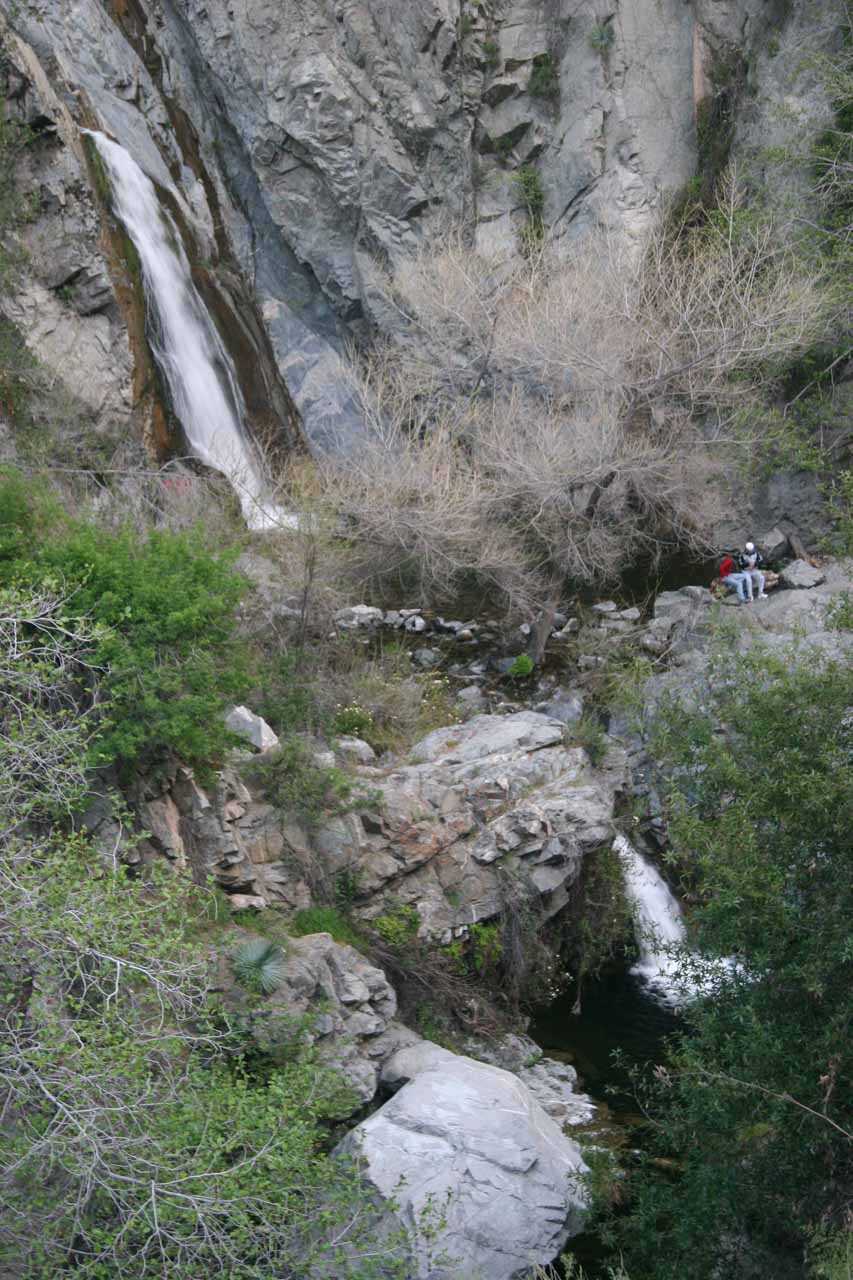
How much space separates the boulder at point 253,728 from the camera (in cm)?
1105

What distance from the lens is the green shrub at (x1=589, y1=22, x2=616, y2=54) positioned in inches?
884

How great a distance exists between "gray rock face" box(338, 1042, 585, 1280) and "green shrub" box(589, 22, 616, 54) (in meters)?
20.8

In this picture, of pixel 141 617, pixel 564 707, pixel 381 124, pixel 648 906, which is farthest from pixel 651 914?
pixel 381 124

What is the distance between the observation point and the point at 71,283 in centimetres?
1620

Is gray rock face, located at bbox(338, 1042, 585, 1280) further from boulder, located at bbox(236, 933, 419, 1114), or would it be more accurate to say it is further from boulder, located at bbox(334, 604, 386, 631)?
boulder, located at bbox(334, 604, 386, 631)

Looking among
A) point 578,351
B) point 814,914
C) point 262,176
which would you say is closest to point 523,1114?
point 814,914

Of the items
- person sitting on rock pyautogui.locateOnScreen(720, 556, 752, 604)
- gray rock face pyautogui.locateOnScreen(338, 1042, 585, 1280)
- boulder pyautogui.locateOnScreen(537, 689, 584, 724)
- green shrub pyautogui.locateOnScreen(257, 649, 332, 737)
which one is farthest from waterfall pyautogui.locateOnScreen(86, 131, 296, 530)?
gray rock face pyautogui.locateOnScreen(338, 1042, 585, 1280)

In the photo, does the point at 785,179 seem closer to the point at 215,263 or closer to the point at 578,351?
the point at 578,351

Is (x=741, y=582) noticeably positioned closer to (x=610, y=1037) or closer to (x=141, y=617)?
(x=610, y=1037)

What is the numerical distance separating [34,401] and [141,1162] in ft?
38.0

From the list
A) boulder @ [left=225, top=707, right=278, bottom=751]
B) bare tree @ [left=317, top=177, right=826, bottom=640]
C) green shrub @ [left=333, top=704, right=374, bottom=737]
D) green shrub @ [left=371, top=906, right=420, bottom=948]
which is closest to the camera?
green shrub @ [left=371, top=906, right=420, bottom=948]

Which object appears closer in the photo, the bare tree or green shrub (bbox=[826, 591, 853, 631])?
green shrub (bbox=[826, 591, 853, 631])

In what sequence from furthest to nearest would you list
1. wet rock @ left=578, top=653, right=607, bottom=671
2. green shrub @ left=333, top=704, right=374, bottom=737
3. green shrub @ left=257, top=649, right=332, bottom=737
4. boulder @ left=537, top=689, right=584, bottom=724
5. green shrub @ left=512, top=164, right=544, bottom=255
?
green shrub @ left=512, top=164, right=544, bottom=255, wet rock @ left=578, top=653, right=607, bottom=671, boulder @ left=537, top=689, right=584, bottom=724, green shrub @ left=333, top=704, right=374, bottom=737, green shrub @ left=257, top=649, right=332, bottom=737

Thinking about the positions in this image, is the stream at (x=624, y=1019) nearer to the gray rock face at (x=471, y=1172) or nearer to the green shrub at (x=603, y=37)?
the gray rock face at (x=471, y=1172)
